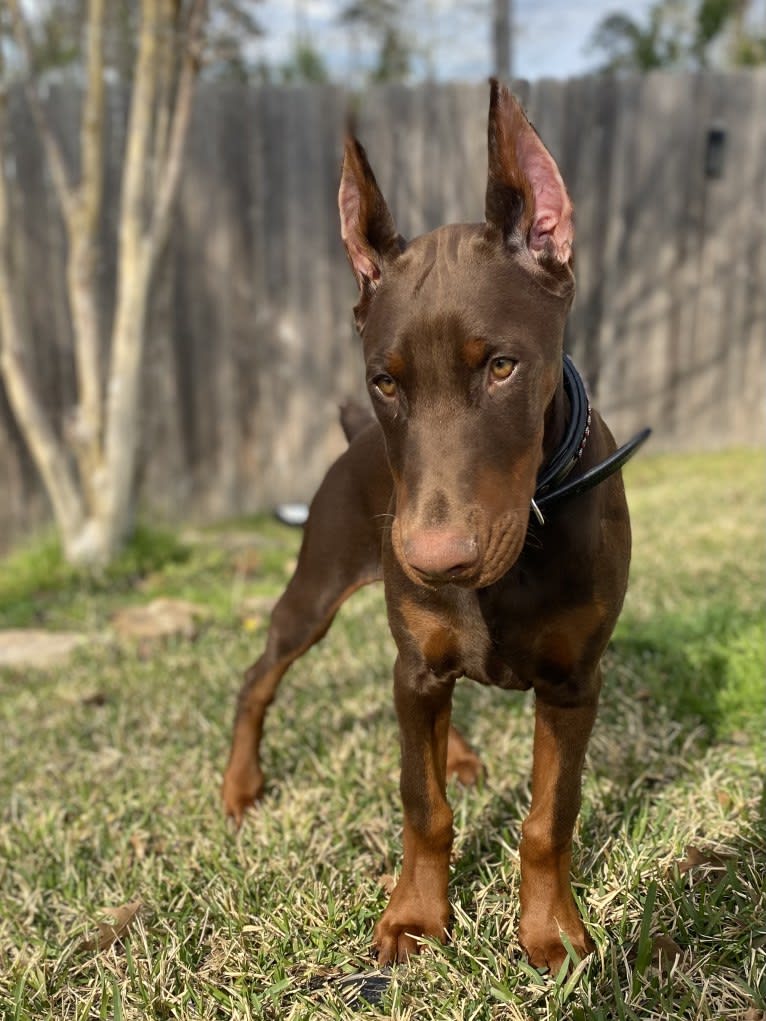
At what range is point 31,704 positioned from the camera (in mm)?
4211

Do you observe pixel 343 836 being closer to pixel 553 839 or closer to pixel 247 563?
pixel 553 839

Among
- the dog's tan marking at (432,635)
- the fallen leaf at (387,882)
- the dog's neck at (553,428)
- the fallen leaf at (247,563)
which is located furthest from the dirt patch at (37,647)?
the dog's neck at (553,428)

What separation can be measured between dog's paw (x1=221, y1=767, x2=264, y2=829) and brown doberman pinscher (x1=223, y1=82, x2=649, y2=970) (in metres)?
0.88

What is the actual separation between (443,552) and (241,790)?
177 centimetres

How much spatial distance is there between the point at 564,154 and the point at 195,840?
681cm

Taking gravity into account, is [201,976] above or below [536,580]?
below

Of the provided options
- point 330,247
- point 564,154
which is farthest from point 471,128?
point 330,247

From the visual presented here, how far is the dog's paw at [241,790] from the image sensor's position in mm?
3096

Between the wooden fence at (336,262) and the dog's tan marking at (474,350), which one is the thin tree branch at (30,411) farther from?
the dog's tan marking at (474,350)

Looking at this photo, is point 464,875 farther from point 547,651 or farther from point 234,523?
point 234,523

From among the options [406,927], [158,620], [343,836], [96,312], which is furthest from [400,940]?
[96,312]

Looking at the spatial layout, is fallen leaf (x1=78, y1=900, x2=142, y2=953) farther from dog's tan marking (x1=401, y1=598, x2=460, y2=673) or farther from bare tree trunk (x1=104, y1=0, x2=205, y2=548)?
bare tree trunk (x1=104, y1=0, x2=205, y2=548)

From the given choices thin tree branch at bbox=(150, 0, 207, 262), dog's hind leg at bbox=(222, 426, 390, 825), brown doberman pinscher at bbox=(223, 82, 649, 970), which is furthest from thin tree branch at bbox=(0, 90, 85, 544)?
brown doberman pinscher at bbox=(223, 82, 649, 970)

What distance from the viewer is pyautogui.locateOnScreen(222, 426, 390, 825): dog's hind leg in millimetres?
2801
